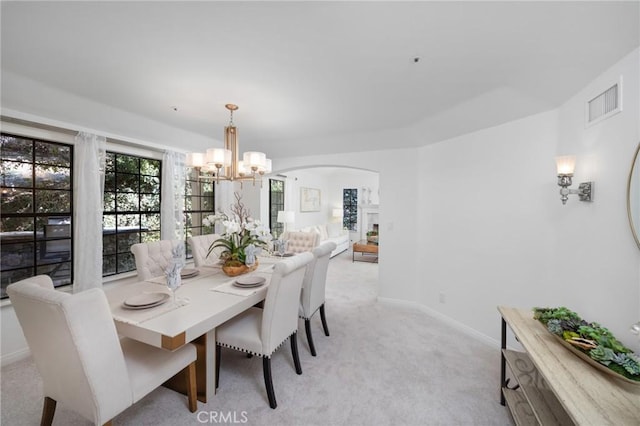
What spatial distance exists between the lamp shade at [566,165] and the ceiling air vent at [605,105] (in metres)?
0.25

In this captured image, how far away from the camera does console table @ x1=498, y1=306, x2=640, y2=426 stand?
3.02 ft

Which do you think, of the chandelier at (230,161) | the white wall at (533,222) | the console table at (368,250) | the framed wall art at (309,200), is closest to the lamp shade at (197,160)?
the chandelier at (230,161)

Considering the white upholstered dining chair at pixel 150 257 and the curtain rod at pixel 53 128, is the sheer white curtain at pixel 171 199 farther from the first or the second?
the white upholstered dining chair at pixel 150 257

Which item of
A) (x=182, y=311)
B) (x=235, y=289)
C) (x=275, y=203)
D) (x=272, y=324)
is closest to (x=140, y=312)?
(x=182, y=311)

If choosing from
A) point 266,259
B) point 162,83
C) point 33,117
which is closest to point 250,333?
point 266,259

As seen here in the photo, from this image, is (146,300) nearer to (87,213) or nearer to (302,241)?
(87,213)

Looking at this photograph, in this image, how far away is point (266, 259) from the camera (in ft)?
9.93

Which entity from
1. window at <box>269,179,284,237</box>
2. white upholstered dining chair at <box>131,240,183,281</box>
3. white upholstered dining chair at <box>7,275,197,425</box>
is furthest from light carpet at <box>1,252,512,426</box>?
window at <box>269,179,284,237</box>

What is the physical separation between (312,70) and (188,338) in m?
2.05

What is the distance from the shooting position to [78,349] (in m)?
1.10

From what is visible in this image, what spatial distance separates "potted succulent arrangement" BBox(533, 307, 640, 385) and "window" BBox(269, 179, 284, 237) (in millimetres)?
4938

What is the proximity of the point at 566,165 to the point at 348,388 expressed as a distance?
2320 millimetres

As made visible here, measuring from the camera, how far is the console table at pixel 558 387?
92cm

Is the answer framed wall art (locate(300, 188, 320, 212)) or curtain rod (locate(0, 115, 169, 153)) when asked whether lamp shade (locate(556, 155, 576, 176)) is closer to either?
curtain rod (locate(0, 115, 169, 153))
